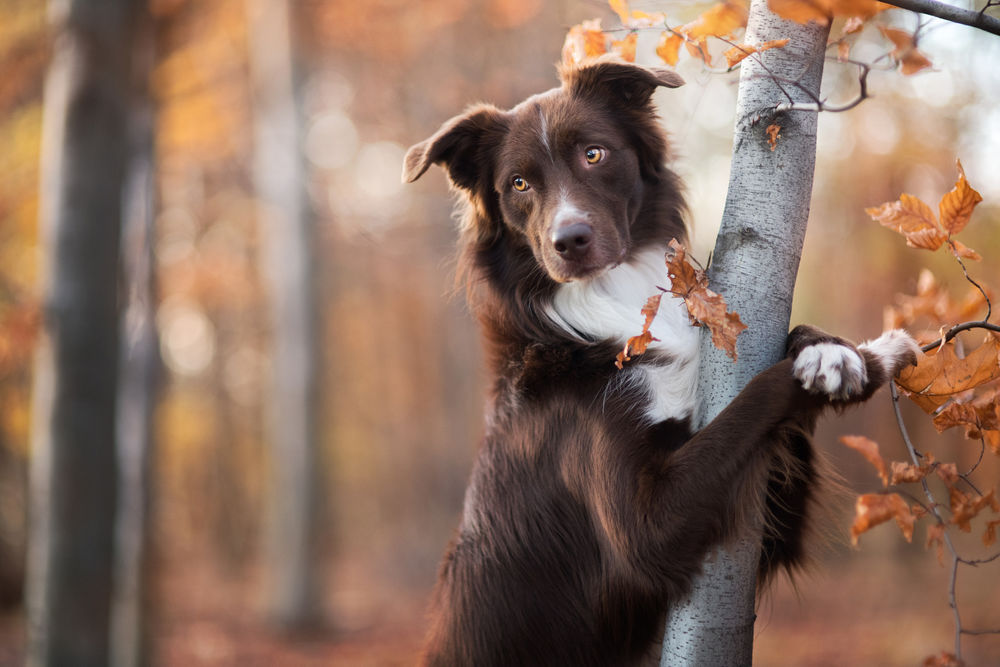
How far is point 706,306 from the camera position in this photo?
2375 mm

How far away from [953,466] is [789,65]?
1464 millimetres

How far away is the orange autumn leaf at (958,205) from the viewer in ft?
8.25

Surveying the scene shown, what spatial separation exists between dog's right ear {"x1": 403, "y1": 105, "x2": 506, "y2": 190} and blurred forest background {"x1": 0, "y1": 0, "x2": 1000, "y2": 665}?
946 mm

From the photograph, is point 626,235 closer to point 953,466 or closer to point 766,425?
point 766,425

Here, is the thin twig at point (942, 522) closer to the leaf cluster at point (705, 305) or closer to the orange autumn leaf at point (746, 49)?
the leaf cluster at point (705, 305)

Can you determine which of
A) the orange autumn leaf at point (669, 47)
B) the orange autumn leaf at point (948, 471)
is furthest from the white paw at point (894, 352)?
the orange autumn leaf at point (669, 47)

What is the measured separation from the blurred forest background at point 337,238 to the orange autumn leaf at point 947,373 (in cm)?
77

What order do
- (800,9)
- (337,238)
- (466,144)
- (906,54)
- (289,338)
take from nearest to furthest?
1. (800,9)
2. (906,54)
3. (466,144)
4. (289,338)
5. (337,238)

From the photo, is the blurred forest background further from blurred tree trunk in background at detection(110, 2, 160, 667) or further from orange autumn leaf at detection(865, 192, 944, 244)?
orange autumn leaf at detection(865, 192, 944, 244)

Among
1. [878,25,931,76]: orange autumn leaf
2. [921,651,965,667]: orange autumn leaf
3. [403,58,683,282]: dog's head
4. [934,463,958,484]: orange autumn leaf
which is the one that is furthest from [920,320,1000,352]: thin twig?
[403,58,683,282]: dog's head

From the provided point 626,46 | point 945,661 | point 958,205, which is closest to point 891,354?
point 958,205

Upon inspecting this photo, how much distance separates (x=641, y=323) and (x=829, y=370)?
932 millimetres

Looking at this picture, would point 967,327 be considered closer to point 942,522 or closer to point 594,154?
point 942,522

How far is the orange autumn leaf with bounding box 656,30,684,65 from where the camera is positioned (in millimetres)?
2863
